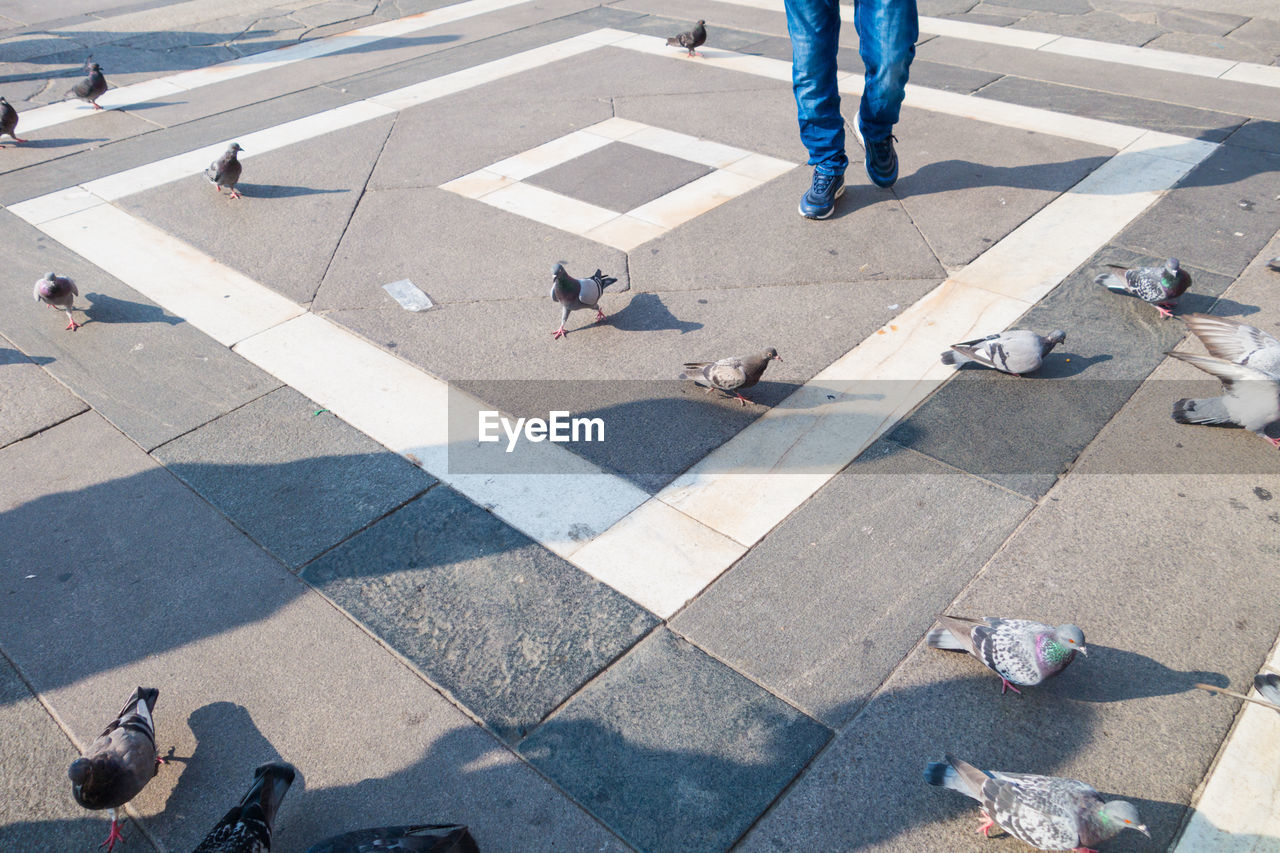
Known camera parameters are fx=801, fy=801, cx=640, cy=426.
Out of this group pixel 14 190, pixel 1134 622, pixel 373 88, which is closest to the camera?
pixel 1134 622

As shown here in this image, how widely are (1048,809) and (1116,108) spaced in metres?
8.93

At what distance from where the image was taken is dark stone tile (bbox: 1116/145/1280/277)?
652 cm

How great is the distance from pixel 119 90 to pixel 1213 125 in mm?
13810

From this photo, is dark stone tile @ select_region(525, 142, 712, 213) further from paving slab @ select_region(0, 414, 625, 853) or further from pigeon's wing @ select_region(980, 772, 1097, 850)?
pigeon's wing @ select_region(980, 772, 1097, 850)

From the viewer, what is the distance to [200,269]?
696 cm

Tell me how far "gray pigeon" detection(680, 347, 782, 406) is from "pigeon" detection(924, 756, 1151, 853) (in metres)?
2.57

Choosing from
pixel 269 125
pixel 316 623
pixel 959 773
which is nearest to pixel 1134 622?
pixel 959 773

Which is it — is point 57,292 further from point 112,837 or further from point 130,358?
point 112,837

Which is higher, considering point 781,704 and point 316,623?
point 316,623

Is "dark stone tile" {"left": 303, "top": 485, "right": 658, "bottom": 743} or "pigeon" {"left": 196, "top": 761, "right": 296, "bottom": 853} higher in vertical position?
"pigeon" {"left": 196, "top": 761, "right": 296, "bottom": 853}

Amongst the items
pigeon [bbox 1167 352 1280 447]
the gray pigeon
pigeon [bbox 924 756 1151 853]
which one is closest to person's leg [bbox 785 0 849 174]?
the gray pigeon

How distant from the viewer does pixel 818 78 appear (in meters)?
6.82

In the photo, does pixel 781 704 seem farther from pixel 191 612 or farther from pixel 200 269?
pixel 200 269

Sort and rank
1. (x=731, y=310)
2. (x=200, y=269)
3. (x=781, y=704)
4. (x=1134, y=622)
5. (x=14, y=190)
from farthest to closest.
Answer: (x=14, y=190) < (x=200, y=269) < (x=731, y=310) < (x=1134, y=622) < (x=781, y=704)
